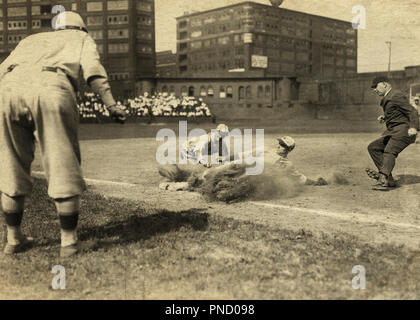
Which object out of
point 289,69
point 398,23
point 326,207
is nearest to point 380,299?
point 326,207

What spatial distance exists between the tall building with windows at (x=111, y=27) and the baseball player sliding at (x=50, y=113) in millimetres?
50793

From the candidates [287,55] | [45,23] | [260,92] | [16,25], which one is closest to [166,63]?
[287,55]

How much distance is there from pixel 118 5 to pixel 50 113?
182 ft

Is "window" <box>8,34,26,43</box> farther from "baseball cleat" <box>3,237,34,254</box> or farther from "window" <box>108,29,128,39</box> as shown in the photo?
"baseball cleat" <box>3,237,34,254</box>

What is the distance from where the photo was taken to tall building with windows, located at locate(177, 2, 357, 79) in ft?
Result: 204

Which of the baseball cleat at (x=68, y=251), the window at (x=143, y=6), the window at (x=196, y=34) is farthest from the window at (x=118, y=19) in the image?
the baseball cleat at (x=68, y=251)

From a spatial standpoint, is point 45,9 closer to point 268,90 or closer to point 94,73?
point 268,90

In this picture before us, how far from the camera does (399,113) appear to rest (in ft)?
21.3

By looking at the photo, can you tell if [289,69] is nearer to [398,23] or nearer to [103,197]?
[398,23]

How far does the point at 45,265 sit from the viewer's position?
3316 mm

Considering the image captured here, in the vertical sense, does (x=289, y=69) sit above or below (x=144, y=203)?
above

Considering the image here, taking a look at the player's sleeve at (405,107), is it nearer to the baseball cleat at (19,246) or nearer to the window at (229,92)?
the baseball cleat at (19,246)

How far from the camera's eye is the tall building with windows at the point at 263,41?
62.1m
